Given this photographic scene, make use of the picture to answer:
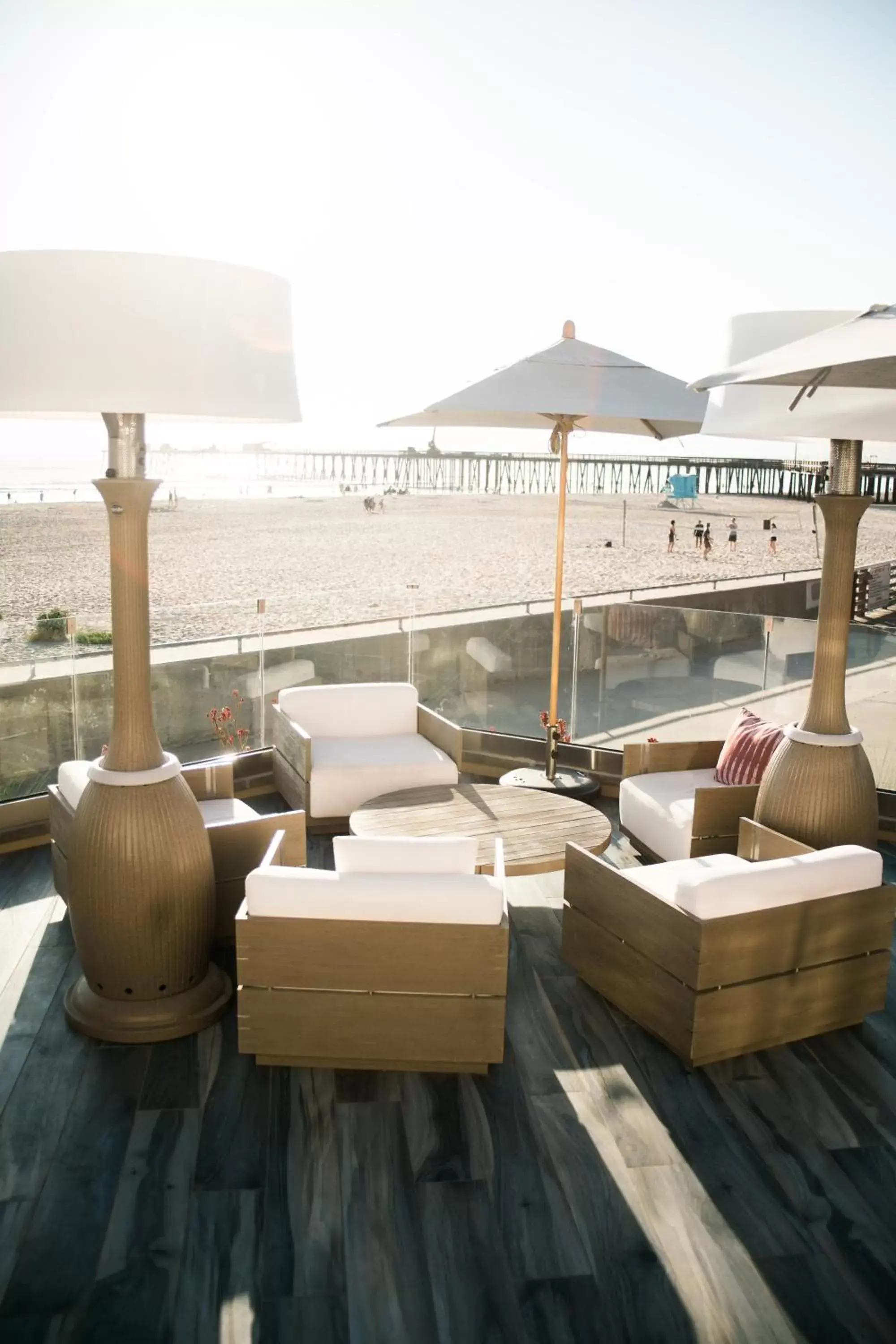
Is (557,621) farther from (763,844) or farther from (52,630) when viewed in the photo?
(52,630)

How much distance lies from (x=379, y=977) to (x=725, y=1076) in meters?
1.19

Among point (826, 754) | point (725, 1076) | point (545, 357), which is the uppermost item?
point (545, 357)

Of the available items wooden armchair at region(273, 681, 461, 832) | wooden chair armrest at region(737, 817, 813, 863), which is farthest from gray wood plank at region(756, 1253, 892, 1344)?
wooden armchair at region(273, 681, 461, 832)

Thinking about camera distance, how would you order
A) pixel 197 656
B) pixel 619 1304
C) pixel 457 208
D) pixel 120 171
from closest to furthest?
pixel 619 1304, pixel 197 656, pixel 120 171, pixel 457 208

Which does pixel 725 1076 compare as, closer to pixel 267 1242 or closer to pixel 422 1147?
pixel 422 1147

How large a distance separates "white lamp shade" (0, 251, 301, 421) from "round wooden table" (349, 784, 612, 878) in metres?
2.13

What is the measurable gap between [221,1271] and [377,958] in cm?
96

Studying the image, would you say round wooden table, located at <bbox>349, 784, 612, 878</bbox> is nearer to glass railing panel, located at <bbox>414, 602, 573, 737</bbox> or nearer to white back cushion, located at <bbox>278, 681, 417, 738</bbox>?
white back cushion, located at <bbox>278, 681, 417, 738</bbox>

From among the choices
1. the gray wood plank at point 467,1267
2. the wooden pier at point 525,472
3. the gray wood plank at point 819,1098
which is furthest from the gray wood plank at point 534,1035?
the wooden pier at point 525,472

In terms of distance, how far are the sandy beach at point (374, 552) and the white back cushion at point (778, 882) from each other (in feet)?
37.0

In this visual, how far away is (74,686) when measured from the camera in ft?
18.9

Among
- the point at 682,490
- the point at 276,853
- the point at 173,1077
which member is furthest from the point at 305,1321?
the point at 682,490

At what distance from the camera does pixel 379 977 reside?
3164 mm

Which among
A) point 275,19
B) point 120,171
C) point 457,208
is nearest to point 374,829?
point 275,19
